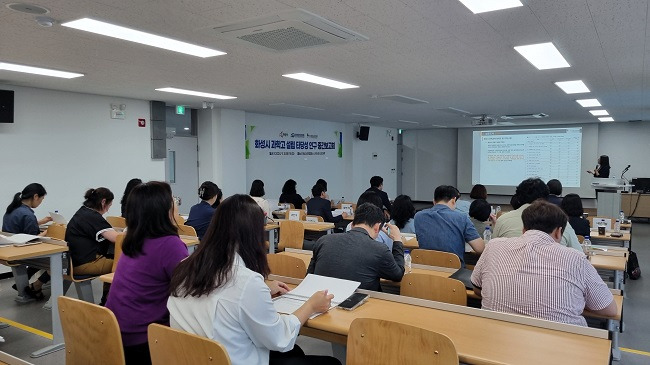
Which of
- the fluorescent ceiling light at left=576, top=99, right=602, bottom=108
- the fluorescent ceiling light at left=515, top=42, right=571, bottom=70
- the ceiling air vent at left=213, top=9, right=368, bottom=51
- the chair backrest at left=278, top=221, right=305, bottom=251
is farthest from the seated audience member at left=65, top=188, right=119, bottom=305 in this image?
the fluorescent ceiling light at left=576, top=99, right=602, bottom=108

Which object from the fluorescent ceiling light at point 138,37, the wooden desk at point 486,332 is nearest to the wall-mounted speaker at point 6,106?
the fluorescent ceiling light at point 138,37

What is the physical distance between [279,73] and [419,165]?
11756mm

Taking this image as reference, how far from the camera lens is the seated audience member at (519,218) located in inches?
138

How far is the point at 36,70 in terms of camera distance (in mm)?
5176

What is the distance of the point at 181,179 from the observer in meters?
9.09

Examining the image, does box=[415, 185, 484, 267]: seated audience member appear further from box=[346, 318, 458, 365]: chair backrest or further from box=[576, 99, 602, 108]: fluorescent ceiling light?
box=[576, 99, 602, 108]: fluorescent ceiling light

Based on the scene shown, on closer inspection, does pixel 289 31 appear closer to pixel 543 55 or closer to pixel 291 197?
pixel 543 55

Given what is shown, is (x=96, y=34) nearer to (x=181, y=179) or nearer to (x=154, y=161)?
(x=154, y=161)

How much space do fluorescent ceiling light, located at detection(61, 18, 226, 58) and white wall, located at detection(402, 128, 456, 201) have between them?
12.6m

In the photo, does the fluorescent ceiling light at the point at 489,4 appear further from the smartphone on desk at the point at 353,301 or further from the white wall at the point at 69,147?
the white wall at the point at 69,147

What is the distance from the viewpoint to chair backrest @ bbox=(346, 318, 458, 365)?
168cm

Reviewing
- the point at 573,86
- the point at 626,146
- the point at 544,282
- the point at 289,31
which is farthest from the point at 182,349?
the point at 626,146

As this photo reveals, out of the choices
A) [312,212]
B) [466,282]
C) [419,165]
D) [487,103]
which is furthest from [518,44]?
[419,165]

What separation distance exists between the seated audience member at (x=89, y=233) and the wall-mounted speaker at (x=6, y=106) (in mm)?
2823
